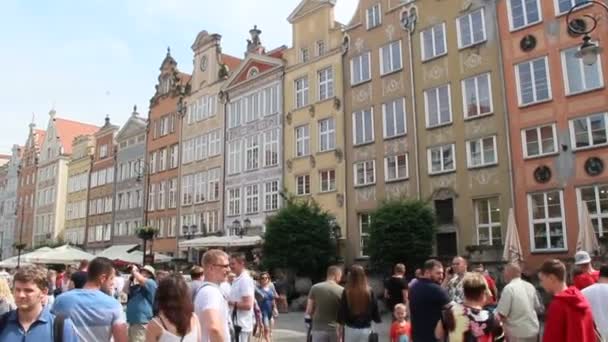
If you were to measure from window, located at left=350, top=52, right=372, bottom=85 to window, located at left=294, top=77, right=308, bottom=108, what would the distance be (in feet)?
11.9

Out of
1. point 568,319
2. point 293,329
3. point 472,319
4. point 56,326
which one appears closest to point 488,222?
point 293,329

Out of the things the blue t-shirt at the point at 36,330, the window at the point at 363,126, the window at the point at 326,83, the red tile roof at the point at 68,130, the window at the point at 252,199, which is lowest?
the blue t-shirt at the point at 36,330

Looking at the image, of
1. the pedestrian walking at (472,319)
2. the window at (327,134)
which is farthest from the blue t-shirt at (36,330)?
the window at (327,134)

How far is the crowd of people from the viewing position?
391cm

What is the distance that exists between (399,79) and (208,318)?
22652 mm

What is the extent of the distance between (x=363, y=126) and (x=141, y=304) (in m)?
20.2

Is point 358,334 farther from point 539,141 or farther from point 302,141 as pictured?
point 302,141

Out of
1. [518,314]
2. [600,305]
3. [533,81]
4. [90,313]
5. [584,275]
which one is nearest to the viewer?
[90,313]

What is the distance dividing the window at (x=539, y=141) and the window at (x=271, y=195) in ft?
47.9

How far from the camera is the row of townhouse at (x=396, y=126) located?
20.4 m

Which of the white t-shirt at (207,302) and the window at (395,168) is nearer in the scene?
the white t-shirt at (207,302)

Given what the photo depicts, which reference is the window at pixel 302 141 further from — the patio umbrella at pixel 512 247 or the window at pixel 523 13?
the patio umbrella at pixel 512 247

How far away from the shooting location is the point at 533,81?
843 inches

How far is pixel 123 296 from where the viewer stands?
512 inches
